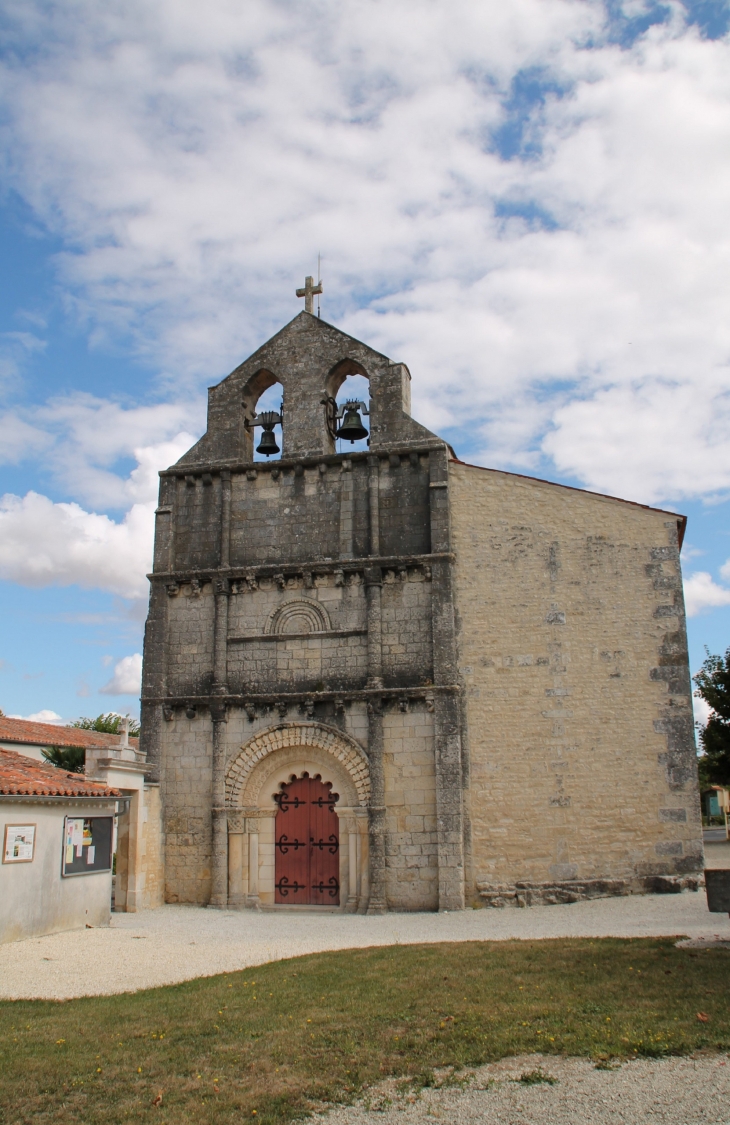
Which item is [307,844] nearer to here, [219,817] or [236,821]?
[236,821]

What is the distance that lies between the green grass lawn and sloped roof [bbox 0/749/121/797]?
3.98 m

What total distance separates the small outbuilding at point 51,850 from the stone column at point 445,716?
5.24 metres

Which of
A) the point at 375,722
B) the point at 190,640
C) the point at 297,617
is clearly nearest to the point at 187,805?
the point at 190,640

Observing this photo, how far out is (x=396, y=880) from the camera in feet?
48.0

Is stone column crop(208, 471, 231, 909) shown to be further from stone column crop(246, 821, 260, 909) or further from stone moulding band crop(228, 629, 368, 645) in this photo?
stone column crop(246, 821, 260, 909)

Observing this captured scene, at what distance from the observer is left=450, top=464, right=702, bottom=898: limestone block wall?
14.4m

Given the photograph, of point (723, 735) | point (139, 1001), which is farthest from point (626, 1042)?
point (723, 735)

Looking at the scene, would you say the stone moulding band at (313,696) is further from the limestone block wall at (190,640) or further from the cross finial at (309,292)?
the cross finial at (309,292)

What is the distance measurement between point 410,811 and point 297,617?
13.1 ft

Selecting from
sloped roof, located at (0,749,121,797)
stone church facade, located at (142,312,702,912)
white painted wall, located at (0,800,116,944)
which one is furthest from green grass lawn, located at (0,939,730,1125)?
stone church facade, located at (142,312,702,912)

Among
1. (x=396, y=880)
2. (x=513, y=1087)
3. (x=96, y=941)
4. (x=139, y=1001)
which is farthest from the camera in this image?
(x=396, y=880)

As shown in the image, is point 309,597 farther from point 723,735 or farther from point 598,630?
point 723,735

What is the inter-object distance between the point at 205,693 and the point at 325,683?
2.28 m

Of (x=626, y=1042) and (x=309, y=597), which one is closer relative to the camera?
(x=626, y=1042)
